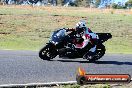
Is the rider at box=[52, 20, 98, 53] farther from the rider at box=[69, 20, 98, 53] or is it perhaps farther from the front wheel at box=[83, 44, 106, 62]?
the front wheel at box=[83, 44, 106, 62]

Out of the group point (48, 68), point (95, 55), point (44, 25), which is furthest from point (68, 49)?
point (44, 25)

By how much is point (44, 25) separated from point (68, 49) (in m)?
17.8

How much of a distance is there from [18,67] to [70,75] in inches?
60.4

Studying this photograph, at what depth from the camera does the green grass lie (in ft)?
86.7

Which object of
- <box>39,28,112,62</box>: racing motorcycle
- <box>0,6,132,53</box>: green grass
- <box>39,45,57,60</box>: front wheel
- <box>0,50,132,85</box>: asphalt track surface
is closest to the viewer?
<box>0,50,132,85</box>: asphalt track surface

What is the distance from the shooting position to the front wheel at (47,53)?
14.6 metres

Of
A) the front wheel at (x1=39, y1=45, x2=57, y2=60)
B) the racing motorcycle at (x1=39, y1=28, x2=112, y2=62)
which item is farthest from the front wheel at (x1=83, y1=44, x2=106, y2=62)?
the front wheel at (x1=39, y1=45, x2=57, y2=60)

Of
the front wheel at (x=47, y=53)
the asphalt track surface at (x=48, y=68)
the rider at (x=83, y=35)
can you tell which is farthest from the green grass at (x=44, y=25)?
the asphalt track surface at (x=48, y=68)

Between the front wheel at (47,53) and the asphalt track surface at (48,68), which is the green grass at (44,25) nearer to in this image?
the front wheel at (47,53)

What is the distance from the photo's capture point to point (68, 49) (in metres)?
14.9

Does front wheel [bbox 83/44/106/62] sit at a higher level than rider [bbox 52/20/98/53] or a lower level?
lower

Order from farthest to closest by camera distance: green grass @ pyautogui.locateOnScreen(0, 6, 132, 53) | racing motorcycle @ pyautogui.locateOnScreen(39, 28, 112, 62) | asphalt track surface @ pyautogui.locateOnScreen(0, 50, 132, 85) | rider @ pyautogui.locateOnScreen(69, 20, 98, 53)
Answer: green grass @ pyautogui.locateOnScreen(0, 6, 132, 53) → rider @ pyautogui.locateOnScreen(69, 20, 98, 53) → racing motorcycle @ pyautogui.locateOnScreen(39, 28, 112, 62) → asphalt track surface @ pyautogui.locateOnScreen(0, 50, 132, 85)

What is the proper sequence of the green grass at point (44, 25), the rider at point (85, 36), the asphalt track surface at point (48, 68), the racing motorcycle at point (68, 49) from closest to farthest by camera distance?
1. the asphalt track surface at point (48, 68)
2. the racing motorcycle at point (68, 49)
3. the rider at point (85, 36)
4. the green grass at point (44, 25)

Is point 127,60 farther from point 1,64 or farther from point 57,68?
point 1,64
